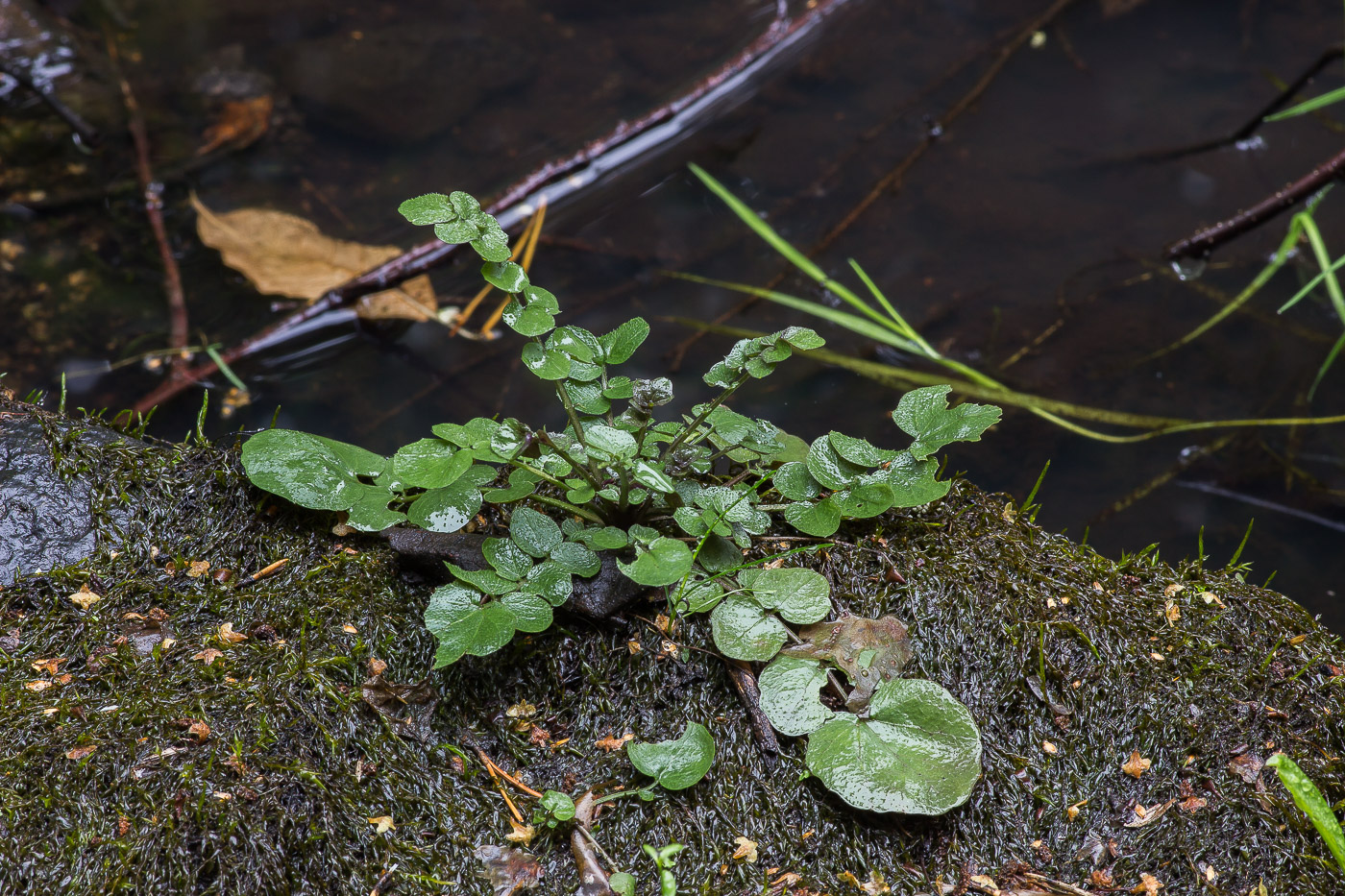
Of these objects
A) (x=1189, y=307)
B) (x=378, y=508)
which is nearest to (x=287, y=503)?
(x=378, y=508)

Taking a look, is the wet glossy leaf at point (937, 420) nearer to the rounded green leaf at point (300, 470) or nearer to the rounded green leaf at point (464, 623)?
the rounded green leaf at point (464, 623)

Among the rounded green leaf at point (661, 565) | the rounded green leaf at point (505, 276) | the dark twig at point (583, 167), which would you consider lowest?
the dark twig at point (583, 167)

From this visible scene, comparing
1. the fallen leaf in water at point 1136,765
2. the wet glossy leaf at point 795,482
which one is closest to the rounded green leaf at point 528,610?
the wet glossy leaf at point 795,482

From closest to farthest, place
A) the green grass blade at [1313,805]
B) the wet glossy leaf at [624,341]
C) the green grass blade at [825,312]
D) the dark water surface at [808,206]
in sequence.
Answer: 1. the green grass blade at [1313,805]
2. the wet glossy leaf at [624,341]
3. the green grass blade at [825,312]
4. the dark water surface at [808,206]

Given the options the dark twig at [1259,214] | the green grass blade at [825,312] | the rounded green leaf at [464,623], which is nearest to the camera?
the rounded green leaf at [464,623]

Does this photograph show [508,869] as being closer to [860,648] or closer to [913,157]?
[860,648]

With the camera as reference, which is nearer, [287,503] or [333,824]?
[333,824]

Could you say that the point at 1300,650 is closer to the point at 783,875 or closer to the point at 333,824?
the point at 783,875

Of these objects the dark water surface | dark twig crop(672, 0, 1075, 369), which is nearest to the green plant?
the dark water surface
